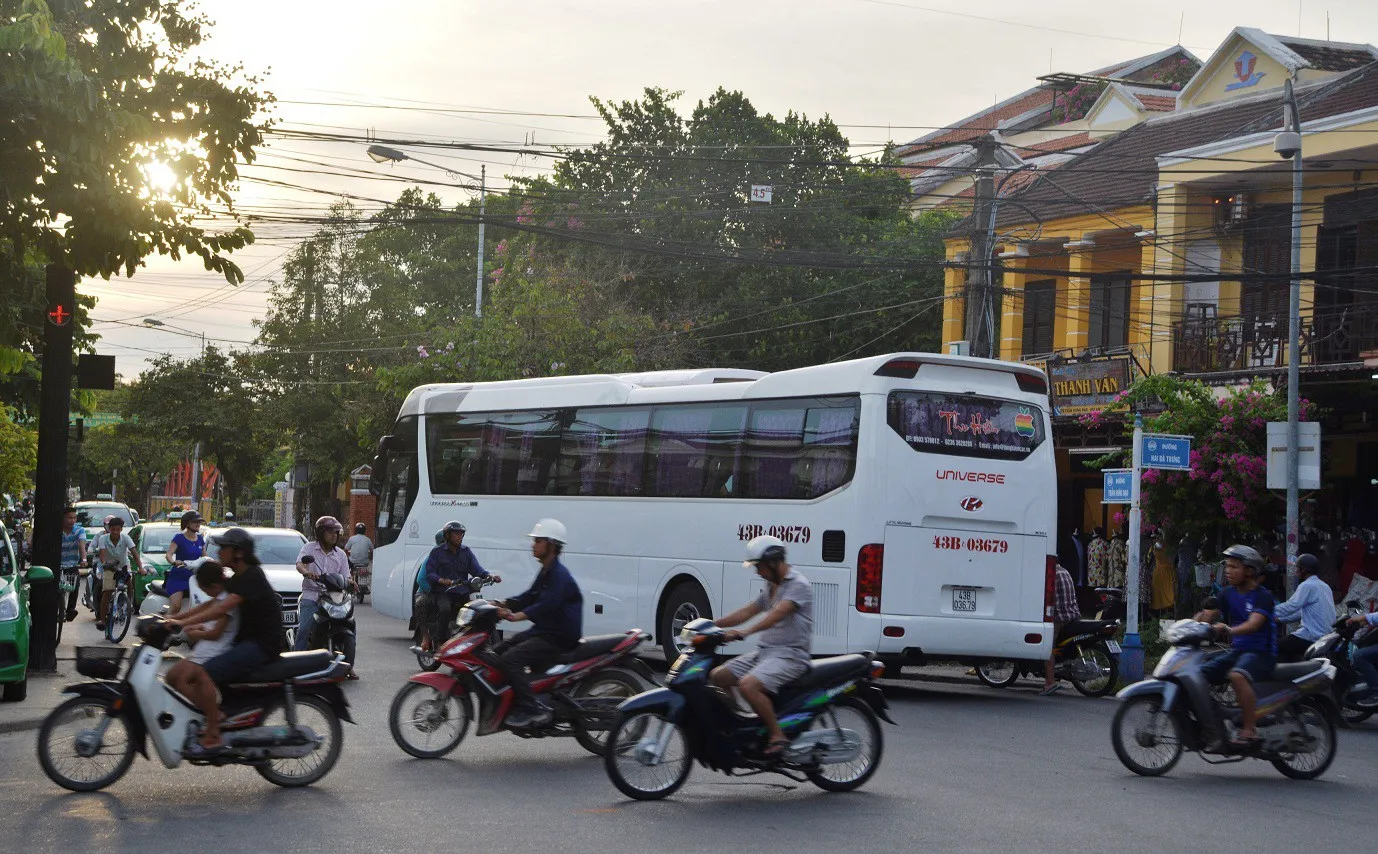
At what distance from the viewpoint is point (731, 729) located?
9.67m

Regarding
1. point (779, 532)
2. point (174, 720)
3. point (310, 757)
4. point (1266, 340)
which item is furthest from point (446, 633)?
point (1266, 340)

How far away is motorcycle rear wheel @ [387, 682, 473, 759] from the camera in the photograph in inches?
439

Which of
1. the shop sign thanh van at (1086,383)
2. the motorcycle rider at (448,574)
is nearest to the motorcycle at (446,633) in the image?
the motorcycle rider at (448,574)

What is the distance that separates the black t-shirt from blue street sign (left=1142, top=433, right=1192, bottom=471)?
11848 millimetres

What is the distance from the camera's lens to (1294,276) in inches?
792

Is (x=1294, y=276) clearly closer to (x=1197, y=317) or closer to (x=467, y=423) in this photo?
(x=1197, y=317)

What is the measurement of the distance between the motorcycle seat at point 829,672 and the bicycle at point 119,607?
45.3 ft

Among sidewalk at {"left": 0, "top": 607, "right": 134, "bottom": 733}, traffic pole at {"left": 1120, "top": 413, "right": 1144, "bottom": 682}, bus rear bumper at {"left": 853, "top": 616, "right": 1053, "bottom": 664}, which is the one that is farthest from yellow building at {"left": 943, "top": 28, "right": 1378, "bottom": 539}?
sidewalk at {"left": 0, "top": 607, "right": 134, "bottom": 733}

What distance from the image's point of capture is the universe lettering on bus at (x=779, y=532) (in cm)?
1616

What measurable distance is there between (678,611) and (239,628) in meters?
8.89

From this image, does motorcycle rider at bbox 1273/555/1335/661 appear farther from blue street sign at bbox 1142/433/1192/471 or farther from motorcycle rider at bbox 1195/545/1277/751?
motorcycle rider at bbox 1195/545/1277/751

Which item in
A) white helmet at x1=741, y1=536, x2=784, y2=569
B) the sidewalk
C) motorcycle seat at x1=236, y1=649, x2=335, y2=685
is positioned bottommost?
the sidewalk

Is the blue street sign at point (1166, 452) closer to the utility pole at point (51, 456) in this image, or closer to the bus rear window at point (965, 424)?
the bus rear window at point (965, 424)

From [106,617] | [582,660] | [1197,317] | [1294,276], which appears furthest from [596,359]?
[582,660]
